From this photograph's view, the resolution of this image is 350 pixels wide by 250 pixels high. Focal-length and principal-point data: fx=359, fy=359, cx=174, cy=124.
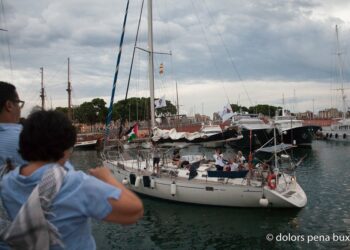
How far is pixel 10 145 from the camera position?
9.52 feet

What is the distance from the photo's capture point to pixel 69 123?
92.5 inches

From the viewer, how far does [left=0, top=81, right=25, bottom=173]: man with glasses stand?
2883 millimetres

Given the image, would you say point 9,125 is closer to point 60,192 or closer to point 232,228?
Result: point 60,192

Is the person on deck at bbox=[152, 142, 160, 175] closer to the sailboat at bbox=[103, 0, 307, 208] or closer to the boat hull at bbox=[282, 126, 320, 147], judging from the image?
the sailboat at bbox=[103, 0, 307, 208]

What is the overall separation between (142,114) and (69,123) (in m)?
105

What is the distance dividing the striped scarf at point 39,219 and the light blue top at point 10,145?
0.84 m

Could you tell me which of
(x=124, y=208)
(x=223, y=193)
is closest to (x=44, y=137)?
(x=124, y=208)

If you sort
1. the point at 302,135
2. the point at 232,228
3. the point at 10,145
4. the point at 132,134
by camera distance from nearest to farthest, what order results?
the point at 10,145 < the point at 232,228 < the point at 132,134 < the point at 302,135

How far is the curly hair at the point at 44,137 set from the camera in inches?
88.7

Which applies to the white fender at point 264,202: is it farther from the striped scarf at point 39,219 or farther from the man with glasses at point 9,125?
the striped scarf at point 39,219

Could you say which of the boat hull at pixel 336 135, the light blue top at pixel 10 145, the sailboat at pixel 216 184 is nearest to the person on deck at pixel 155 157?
the sailboat at pixel 216 184

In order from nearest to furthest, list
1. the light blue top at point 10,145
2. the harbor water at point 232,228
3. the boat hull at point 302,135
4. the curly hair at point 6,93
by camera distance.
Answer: the light blue top at point 10,145
the curly hair at point 6,93
the harbor water at point 232,228
the boat hull at point 302,135

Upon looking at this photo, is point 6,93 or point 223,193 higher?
point 6,93

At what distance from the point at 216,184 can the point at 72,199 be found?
15769mm
